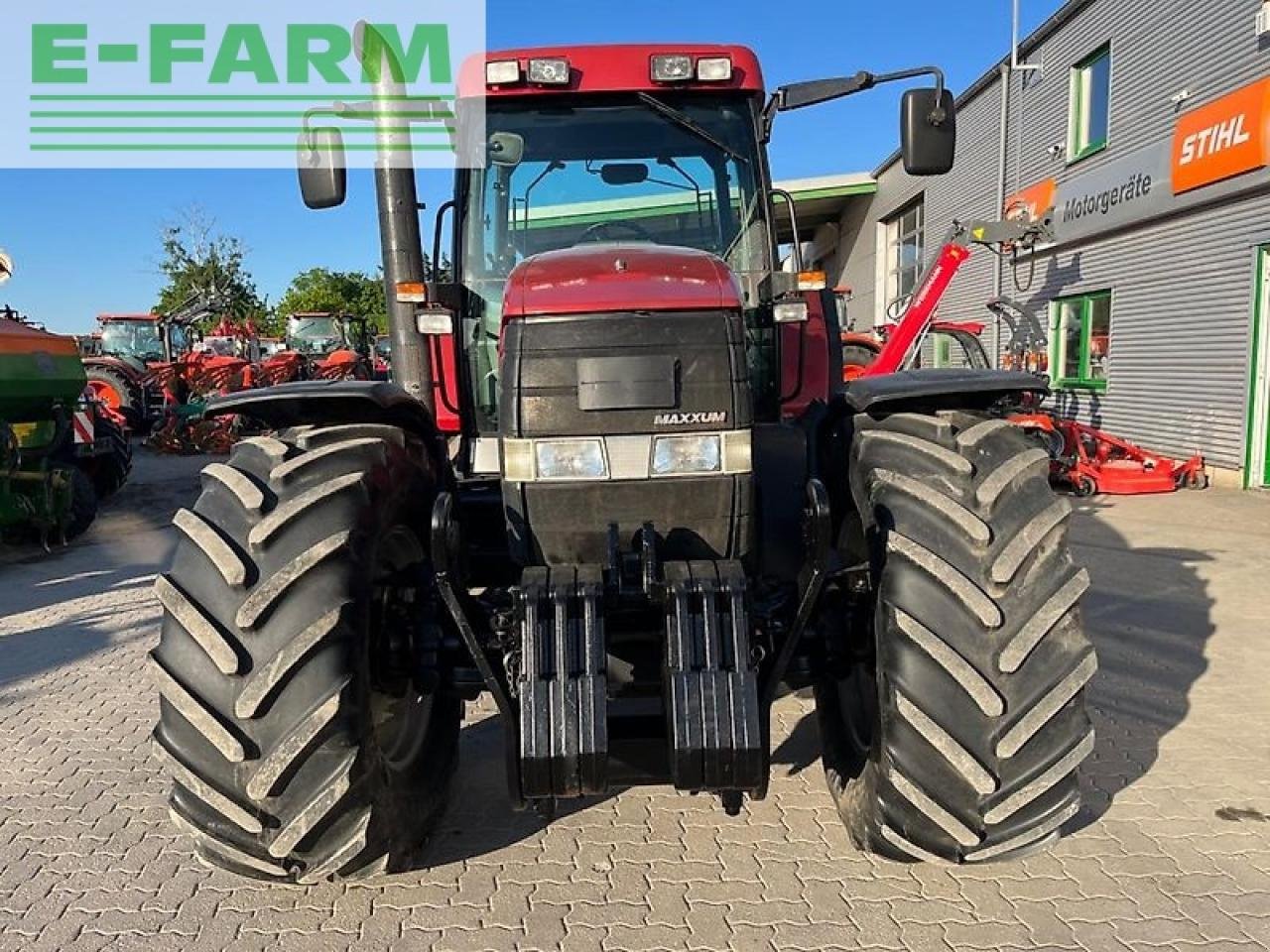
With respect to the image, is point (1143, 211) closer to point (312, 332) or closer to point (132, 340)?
point (312, 332)

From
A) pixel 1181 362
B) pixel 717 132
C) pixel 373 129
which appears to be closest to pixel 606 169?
pixel 717 132

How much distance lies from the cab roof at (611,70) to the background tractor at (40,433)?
236 inches

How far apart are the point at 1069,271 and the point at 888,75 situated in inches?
447

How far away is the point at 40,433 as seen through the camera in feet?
27.2

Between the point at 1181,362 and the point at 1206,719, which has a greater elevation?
the point at 1181,362

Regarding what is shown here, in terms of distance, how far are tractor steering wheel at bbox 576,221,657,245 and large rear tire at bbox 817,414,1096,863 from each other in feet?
5.69

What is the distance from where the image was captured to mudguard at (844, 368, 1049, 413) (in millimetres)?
2830

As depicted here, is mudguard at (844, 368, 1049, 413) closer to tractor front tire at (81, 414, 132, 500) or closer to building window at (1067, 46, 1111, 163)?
tractor front tire at (81, 414, 132, 500)

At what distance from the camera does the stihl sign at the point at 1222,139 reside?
30.4 feet

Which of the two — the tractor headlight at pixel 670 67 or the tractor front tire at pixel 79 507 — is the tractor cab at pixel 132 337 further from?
the tractor headlight at pixel 670 67

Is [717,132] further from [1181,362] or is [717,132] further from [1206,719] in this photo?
[1181,362]

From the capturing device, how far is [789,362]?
381 centimetres

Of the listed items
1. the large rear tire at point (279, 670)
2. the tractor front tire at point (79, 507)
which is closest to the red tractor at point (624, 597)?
the large rear tire at point (279, 670)

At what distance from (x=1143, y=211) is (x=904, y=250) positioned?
32.3 feet
